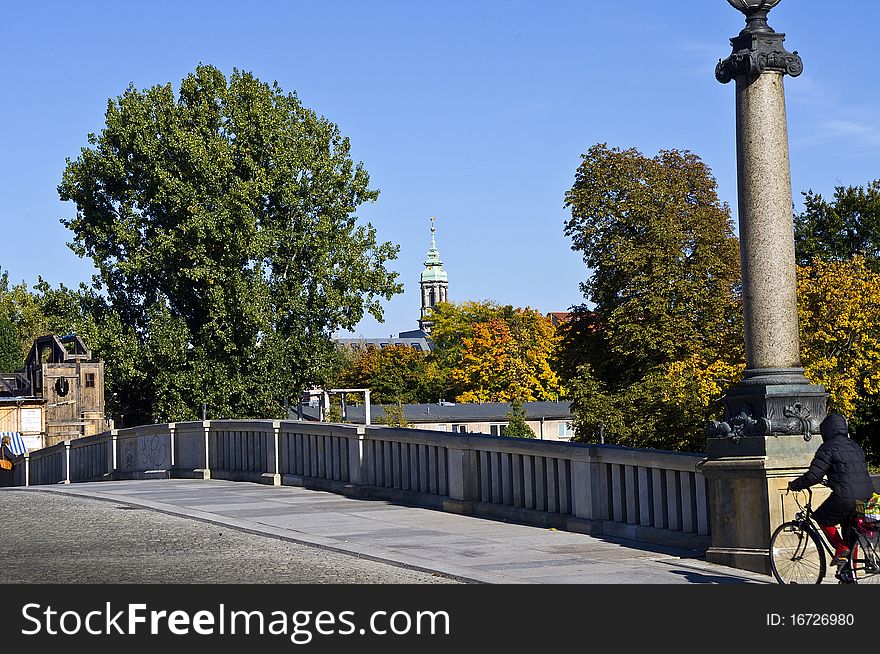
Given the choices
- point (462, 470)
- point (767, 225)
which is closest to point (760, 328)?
point (767, 225)

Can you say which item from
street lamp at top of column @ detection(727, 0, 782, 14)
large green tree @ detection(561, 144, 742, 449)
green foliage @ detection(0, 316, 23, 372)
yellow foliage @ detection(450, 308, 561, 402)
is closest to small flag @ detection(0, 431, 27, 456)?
large green tree @ detection(561, 144, 742, 449)

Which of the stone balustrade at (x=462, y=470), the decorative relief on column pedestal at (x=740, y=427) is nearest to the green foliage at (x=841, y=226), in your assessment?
the stone balustrade at (x=462, y=470)

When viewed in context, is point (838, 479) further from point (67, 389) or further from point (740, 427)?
point (67, 389)

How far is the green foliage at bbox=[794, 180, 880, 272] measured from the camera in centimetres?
6569

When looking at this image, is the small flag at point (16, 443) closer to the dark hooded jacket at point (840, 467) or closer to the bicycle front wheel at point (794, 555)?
the bicycle front wheel at point (794, 555)

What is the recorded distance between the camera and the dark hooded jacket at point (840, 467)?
9.38 m

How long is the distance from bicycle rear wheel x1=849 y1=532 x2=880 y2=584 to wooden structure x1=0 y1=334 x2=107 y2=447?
135ft

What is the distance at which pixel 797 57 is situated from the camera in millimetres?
10992

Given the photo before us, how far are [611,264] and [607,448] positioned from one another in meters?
35.0

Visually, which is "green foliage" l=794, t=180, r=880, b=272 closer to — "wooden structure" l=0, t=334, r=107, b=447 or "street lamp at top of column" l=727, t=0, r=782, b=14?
"wooden structure" l=0, t=334, r=107, b=447

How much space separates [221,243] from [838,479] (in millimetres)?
41665

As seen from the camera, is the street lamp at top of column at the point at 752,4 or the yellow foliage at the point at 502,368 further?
the yellow foliage at the point at 502,368

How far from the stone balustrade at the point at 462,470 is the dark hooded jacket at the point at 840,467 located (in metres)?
1.67

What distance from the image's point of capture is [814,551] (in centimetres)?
959
